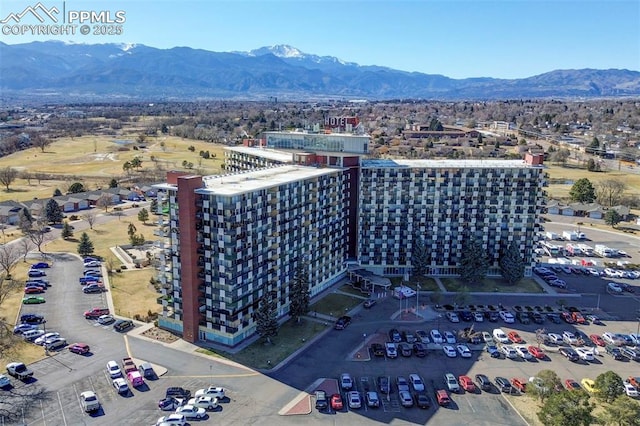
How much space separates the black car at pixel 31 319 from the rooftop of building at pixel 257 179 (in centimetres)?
3150

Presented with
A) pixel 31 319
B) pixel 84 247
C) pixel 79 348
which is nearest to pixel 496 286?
pixel 79 348

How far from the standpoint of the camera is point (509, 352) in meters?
67.9

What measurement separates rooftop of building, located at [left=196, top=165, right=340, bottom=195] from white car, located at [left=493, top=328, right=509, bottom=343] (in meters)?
35.7

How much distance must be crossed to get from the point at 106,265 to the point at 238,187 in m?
43.1

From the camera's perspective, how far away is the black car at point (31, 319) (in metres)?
73.4

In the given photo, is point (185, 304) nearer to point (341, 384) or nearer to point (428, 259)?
point (341, 384)

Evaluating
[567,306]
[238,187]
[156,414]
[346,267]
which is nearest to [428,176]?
[346,267]

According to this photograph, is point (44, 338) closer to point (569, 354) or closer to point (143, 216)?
point (143, 216)

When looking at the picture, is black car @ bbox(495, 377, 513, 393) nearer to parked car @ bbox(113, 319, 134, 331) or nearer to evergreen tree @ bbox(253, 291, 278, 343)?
evergreen tree @ bbox(253, 291, 278, 343)

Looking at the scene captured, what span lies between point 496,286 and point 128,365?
2510 inches

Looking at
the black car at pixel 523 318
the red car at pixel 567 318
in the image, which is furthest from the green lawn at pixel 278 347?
the red car at pixel 567 318

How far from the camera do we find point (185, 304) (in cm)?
6794

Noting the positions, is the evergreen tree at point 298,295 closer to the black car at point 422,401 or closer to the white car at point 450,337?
the white car at point 450,337

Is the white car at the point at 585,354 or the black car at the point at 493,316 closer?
the white car at the point at 585,354
